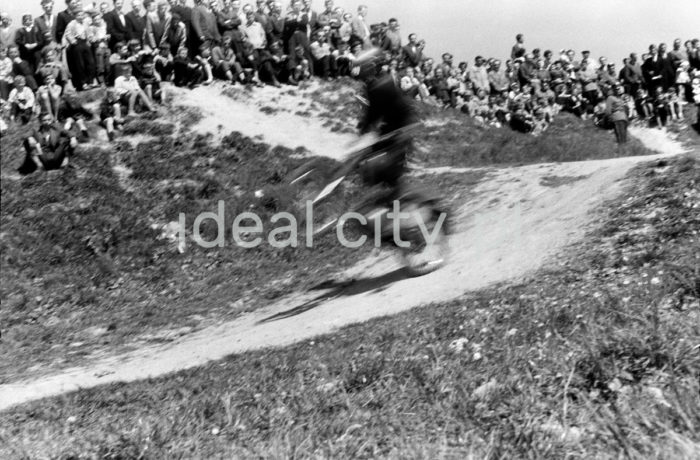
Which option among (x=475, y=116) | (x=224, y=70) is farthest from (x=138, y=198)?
(x=475, y=116)

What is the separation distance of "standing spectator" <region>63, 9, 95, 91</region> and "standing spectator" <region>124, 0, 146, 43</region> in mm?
959

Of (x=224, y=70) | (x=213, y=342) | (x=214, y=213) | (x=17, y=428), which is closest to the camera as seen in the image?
(x=17, y=428)

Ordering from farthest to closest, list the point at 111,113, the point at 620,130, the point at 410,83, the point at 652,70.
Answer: the point at 652,70 < the point at 410,83 < the point at 620,130 < the point at 111,113

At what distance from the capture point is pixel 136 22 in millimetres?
19844

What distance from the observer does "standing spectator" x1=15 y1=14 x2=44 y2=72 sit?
19.0m

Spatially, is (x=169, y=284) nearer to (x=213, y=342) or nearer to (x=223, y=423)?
(x=213, y=342)

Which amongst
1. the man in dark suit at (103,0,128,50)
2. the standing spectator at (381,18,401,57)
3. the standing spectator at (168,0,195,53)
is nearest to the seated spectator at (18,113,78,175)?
the man in dark suit at (103,0,128,50)

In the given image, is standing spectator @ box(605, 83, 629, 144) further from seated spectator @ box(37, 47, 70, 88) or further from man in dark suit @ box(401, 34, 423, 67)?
seated spectator @ box(37, 47, 70, 88)

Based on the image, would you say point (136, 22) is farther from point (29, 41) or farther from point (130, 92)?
point (29, 41)

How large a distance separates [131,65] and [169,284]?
6868mm

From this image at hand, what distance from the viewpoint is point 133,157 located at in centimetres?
1909

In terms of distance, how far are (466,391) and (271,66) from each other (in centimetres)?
1847

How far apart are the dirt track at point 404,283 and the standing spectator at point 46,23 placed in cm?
977

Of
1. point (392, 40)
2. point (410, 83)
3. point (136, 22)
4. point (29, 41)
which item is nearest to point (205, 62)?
point (136, 22)
